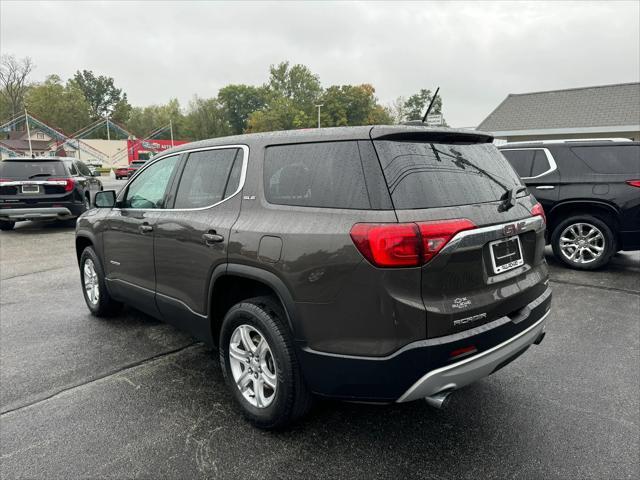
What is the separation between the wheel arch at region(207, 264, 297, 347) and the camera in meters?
2.38

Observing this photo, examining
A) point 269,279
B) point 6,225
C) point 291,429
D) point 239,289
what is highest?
point 269,279

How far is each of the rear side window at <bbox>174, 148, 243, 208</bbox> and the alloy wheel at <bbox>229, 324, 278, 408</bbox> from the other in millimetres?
916

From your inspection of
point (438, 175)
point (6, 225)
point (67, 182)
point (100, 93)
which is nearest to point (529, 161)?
point (438, 175)

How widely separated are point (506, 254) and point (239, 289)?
1632 millimetres

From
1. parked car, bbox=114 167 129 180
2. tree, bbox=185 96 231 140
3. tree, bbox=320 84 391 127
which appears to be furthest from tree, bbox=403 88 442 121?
parked car, bbox=114 167 129 180

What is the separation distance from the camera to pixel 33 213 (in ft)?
32.7

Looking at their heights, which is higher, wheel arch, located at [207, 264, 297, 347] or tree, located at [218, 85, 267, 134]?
tree, located at [218, 85, 267, 134]

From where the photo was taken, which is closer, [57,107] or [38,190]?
[38,190]

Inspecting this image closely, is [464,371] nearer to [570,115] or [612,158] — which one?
[612,158]

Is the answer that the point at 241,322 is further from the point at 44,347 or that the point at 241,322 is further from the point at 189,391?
the point at 44,347

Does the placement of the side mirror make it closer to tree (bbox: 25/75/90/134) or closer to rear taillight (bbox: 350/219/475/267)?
rear taillight (bbox: 350/219/475/267)

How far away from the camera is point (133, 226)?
3.74m

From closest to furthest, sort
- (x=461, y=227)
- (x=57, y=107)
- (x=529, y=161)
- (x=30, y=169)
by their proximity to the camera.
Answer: (x=461, y=227) → (x=529, y=161) → (x=30, y=169) → (x=57, y=107)

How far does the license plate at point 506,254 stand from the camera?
7.74 feet
